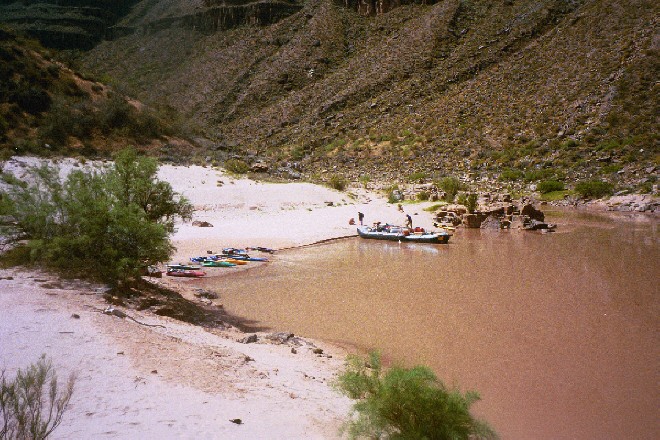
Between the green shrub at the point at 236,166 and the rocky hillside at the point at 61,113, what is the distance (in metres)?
3.87

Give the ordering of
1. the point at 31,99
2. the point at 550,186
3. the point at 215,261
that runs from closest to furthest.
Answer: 1. the point at 215,261
2. the point at 31,99
3. the point at 550,186

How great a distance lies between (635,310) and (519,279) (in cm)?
352

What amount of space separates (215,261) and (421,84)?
4014 centimetres

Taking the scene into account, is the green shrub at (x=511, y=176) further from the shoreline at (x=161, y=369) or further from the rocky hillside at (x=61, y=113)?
the shoreline at (x=161, y=369)

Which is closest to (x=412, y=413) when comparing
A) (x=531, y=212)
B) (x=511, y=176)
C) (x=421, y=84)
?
(x=531, y=212)

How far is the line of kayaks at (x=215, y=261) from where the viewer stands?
1492 cm

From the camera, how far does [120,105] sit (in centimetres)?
3328

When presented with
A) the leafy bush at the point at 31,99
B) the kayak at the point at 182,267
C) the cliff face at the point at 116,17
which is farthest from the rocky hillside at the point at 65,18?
the kayak at the point at 182,267

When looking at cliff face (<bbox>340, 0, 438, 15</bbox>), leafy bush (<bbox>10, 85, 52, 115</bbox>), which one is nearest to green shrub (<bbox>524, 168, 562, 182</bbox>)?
leafy bush (<bbox>10, 85, 52, 115</bbox>)

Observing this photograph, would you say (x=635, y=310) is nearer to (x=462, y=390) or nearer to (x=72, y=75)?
(x=462, y=390)

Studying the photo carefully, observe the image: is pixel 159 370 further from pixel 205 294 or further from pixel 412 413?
pixel 205 294

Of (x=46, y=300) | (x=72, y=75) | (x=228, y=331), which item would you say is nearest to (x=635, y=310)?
(x=228, y=331)

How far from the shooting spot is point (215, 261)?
1633cm

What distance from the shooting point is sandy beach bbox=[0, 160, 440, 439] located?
495 cm
